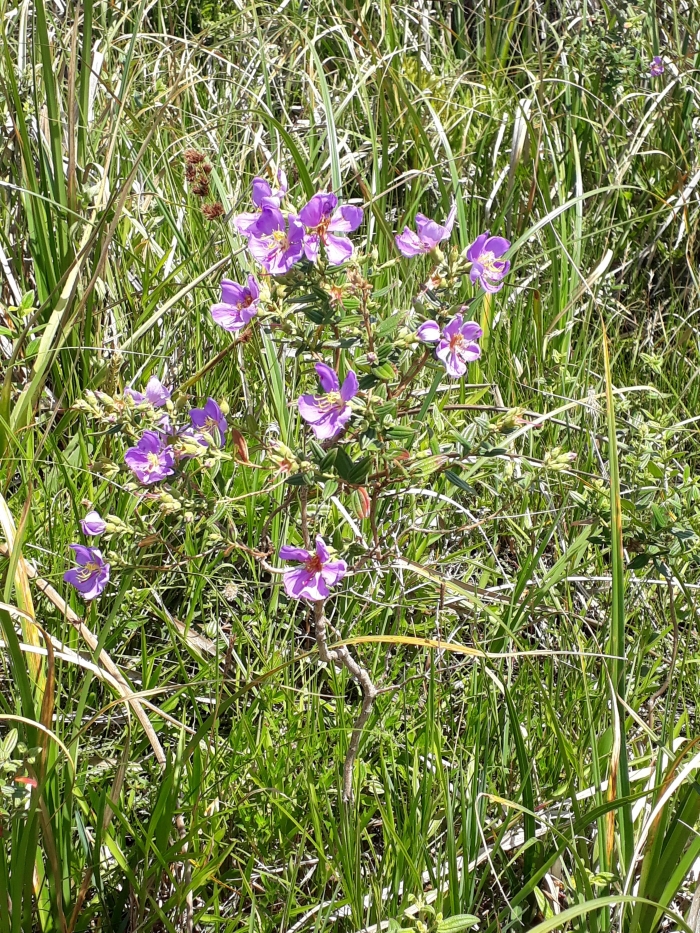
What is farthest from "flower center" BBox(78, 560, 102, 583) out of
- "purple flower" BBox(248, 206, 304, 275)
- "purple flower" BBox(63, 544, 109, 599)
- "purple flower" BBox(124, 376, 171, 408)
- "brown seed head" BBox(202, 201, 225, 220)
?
"brown seed head" BBox(202, 201, 225, 220)

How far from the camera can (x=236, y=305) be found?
1.25 m

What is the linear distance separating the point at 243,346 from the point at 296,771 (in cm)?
104

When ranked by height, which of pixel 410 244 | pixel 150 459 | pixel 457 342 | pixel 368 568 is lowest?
pixel 368 568

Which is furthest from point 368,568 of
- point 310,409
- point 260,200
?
point 260,200

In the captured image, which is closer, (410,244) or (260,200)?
(260,200)

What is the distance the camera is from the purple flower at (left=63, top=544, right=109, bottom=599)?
4.14 ft

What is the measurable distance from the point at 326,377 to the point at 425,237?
0.29 m

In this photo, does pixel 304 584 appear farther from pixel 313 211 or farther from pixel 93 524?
pixel 313 211

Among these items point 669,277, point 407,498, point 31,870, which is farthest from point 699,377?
point 31,870

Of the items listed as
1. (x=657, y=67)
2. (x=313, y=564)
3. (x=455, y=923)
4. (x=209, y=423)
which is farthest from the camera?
(x=657, y=67)

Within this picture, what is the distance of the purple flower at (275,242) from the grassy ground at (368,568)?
127mm

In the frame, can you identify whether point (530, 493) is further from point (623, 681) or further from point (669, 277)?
point (669, 277)

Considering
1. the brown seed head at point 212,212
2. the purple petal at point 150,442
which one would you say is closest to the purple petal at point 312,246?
the purple petal at point 150,442

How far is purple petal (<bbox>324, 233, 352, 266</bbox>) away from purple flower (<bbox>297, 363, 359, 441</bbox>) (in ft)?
0.47
